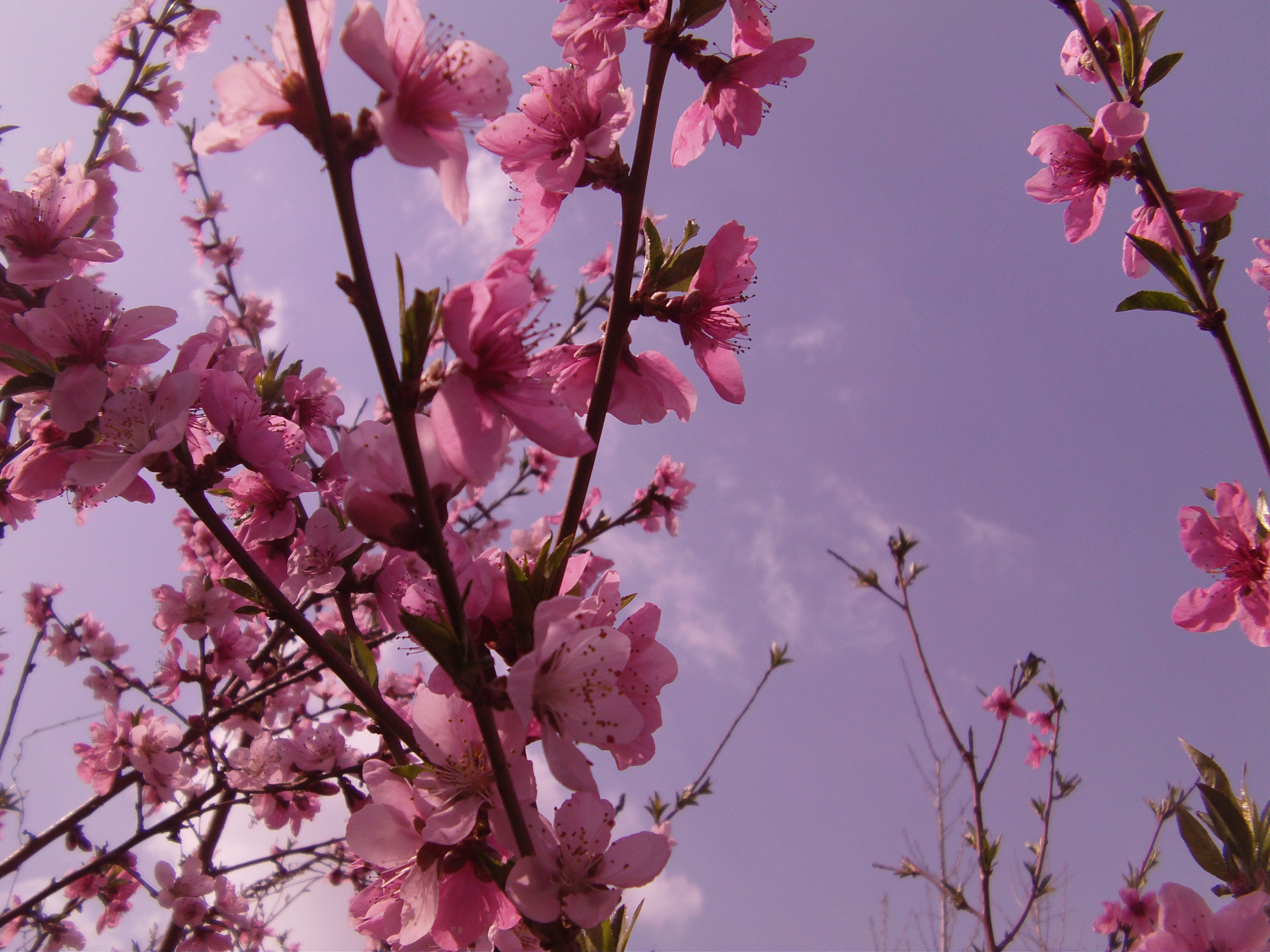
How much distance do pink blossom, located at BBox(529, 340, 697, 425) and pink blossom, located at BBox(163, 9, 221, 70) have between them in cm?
386

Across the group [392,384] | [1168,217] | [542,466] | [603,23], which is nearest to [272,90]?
[392,384]

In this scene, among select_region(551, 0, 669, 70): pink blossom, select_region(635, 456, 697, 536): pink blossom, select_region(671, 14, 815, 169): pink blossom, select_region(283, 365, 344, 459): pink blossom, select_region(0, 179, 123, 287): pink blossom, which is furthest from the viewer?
select_region(635, 456, 697, 536): pink blossom

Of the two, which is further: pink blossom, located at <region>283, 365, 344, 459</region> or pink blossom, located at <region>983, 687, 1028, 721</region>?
pink blossom, located at <region>983, 687, 1028, 721</region>

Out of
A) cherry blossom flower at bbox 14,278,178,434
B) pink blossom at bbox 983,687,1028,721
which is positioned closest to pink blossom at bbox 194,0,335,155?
cherry blossom flower at bbox 14,278,178,434

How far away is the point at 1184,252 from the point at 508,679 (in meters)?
1.76

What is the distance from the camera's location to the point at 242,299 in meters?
6.57

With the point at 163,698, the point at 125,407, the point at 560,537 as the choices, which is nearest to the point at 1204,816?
the point at 560,537

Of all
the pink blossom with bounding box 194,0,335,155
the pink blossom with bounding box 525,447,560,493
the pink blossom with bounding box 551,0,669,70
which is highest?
the pink blossom with bounding box 525,447,560,493

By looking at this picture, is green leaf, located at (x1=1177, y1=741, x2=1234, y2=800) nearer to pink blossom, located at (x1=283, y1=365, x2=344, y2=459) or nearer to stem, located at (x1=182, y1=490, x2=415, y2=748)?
stem, located at (x1=182, y1=490, x2=415, y2=748)

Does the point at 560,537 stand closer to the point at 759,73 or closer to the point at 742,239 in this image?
the point at 742,239

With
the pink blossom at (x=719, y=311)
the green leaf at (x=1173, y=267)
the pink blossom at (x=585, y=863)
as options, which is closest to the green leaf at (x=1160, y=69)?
the green leaf at (x=1173, y=267)

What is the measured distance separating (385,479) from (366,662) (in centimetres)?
51

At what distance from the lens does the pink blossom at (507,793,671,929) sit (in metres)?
0.96

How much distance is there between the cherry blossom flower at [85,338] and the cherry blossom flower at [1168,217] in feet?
6.94
